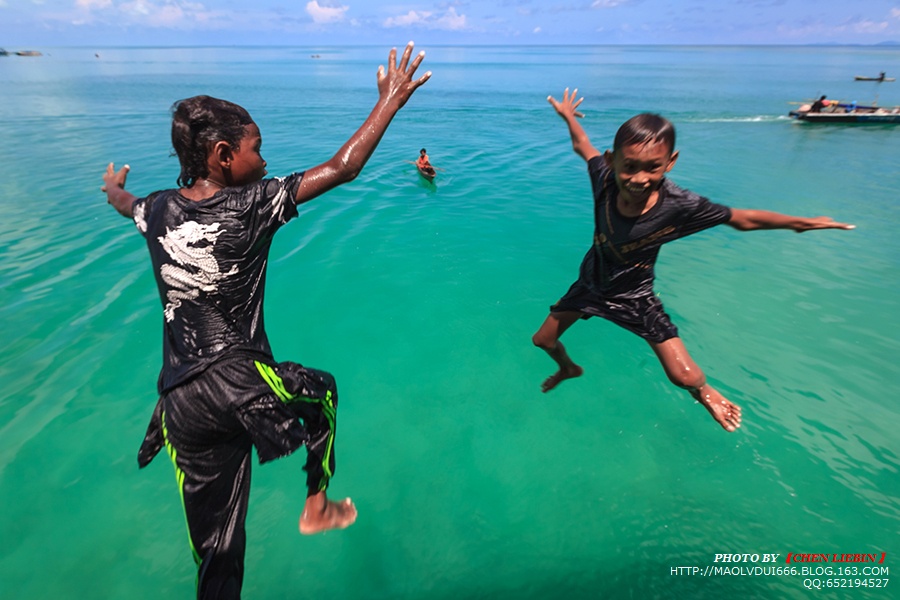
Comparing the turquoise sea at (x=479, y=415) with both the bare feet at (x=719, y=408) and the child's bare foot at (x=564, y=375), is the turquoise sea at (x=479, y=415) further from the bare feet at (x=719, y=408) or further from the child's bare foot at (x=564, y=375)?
the bare feet at (x=719, y=408)

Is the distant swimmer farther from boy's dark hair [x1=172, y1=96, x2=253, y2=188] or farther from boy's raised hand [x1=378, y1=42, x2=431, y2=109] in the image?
boy's dark hair [x1=172, y1=96, x2=253, y2=188]

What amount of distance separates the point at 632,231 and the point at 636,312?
69 centimetres

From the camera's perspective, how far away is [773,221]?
2902 mm

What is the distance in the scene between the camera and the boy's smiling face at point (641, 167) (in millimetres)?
2840

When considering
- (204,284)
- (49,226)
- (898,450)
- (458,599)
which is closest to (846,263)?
(898,450)

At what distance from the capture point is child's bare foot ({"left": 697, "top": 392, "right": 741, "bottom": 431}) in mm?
3377

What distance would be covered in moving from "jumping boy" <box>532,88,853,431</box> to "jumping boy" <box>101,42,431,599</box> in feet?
5.12

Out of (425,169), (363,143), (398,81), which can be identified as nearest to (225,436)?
(363,143)

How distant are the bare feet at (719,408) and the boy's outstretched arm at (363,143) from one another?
2.96 meters

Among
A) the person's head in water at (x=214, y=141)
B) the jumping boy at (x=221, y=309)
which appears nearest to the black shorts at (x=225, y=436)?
the jumping boy at (x=221, y=309)

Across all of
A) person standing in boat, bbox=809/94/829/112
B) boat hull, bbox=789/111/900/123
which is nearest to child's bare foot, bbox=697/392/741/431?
boat hull, bbox=789/111/900/123

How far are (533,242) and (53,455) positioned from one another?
304 inches

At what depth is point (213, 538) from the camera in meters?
2.29

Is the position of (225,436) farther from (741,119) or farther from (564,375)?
(741,119)
